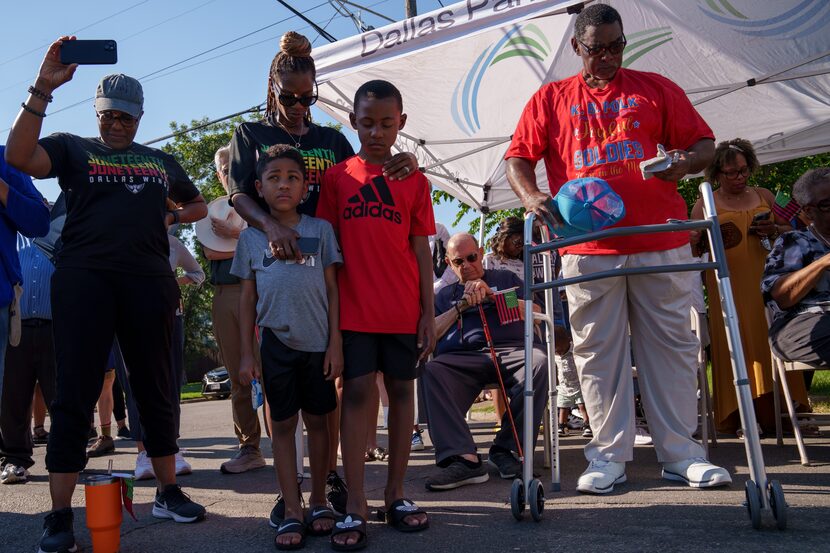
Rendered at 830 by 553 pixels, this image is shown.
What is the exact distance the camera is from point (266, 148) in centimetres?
363

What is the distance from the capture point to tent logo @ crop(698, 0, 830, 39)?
6848 millimetres

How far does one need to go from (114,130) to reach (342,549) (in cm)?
213

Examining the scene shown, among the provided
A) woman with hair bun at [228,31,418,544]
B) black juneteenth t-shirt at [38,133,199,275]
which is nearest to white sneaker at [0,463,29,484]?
black juneteenth t-shirt at [38,133,199,275]

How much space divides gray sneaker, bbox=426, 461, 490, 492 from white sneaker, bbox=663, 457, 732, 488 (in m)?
1.04

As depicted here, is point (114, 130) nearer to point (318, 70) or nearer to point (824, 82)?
point (318, 70)

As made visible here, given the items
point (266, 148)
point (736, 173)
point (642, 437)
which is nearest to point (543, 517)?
point (266, 148)

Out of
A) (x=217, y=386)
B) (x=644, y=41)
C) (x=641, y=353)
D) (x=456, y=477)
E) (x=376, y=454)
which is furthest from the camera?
(x=217, y=386)

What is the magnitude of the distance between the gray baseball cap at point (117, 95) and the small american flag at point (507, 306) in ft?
8.07

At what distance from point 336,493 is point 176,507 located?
0.76 m

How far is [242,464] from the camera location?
5.25 m

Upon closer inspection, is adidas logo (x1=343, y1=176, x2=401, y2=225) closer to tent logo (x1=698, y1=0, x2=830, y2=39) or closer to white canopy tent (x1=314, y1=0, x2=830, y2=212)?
white canopy tent (x1=314, y1=0, x2=830, y2=212)

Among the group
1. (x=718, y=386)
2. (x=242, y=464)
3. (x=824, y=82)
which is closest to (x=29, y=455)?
(x=242, y=464)

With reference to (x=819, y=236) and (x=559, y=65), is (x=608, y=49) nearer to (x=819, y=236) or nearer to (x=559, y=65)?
(x=819, y=236)

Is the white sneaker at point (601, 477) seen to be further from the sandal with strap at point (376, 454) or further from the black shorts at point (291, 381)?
the sandal with strap at point (376, 454)
